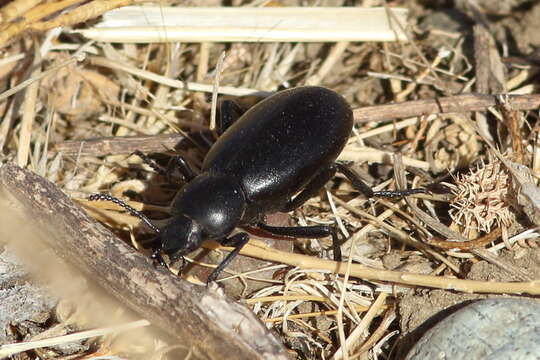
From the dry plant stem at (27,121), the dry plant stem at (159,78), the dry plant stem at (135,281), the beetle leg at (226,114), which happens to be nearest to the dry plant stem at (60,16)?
the dry plant stem at (27,121)

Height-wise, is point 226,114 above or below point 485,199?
above

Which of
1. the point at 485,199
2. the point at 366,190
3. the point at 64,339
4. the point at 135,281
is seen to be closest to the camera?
the point at 135,281

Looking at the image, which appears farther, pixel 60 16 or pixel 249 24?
pixel 249 24

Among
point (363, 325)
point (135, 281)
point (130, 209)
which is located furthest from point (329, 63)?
A: point (135, 281)

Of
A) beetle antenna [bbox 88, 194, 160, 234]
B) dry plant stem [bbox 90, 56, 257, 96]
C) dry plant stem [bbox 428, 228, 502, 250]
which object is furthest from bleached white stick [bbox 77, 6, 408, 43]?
dry plant stem [bbox 428, 228, 502, 250]

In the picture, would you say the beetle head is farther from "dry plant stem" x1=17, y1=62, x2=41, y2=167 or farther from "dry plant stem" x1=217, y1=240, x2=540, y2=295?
"dry plant stem" x1=17, y1=62, x2=41, y2=167

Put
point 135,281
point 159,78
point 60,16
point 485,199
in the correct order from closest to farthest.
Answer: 1. point 135,281
2. point 485,199
3. point 60,16
4. point 159,78

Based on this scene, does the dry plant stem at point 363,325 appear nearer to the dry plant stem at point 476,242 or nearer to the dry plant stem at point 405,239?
the dry plant stem at point 405,239

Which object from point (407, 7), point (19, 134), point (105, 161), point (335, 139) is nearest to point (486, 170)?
point (335, 139)

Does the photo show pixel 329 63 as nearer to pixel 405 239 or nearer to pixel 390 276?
pixel 405 239

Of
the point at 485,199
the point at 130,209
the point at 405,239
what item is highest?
the point at 130,209
